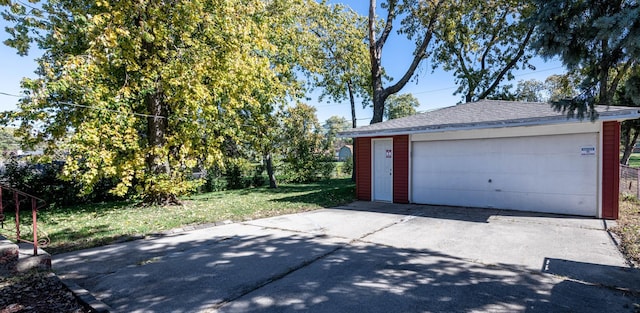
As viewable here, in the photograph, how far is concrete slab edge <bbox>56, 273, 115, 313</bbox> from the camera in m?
2.97

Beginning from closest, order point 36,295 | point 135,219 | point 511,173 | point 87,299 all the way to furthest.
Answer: point 87,299 < point 36,295 < point 135,219 < point 511,173

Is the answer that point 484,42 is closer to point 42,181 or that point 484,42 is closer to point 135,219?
point 135,219

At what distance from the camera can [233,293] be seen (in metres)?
3.37

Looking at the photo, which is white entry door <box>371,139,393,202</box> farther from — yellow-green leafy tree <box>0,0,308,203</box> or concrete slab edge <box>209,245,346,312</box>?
concrete slab edge <box>209,245,346,312</box>

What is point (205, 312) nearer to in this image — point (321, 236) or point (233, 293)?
point (233, 293)

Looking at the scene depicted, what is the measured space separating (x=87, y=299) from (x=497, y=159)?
872cm

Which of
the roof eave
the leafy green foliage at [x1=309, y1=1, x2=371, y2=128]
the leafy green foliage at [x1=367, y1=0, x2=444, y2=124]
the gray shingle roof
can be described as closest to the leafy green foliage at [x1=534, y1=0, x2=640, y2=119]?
the gray shingle roof

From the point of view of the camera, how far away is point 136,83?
8.20m

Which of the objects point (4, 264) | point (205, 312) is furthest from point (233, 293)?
point (4, 264)

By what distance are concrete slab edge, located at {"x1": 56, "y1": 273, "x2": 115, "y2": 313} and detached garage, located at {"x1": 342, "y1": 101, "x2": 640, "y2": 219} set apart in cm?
773

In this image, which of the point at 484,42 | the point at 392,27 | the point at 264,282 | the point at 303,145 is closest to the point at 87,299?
the point at 264,282

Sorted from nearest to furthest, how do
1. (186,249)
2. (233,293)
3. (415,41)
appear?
(233,293) → (186,249) → (415,41)

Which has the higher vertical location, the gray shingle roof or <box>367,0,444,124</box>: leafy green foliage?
<box>367,0,444,124</box>: leafy green foliage

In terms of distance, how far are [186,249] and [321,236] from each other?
7.65ft
